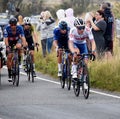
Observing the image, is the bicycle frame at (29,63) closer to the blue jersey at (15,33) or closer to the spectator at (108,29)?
the blue jersey at (15,33)

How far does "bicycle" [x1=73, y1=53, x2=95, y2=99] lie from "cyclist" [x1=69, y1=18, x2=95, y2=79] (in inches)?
5.4

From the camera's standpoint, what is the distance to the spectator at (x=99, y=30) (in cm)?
2056

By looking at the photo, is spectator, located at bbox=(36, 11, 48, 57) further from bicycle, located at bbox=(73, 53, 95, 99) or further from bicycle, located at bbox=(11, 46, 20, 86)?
bicycle, located at bbox=(73, 53, 95, 99)

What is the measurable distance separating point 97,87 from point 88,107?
3857 mm

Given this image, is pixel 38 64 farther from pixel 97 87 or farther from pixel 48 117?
pixel 48 117

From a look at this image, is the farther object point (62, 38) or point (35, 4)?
point (35, 4)

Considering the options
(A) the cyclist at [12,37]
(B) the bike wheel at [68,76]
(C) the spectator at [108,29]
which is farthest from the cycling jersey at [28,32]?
(B) the bike wheel at [68,76]

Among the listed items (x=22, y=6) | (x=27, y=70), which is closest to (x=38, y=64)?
(x=27, y=70)

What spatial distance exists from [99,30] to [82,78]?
493 centimetres

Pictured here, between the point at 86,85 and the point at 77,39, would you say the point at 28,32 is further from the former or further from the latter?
the point at 86,85

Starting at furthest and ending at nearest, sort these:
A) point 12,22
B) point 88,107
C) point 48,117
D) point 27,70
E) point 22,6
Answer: point 22,6 < point 27,70 < point 12,22 < point 88,107 < point 48,117

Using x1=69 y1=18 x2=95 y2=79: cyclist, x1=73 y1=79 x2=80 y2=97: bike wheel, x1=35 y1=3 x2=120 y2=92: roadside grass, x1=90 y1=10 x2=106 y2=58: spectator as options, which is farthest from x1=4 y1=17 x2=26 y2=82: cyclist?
x1=73 y1=79 x2=80 y2=97: bike wheel

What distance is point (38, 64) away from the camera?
78.4 feet

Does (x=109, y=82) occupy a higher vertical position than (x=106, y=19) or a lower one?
lower
